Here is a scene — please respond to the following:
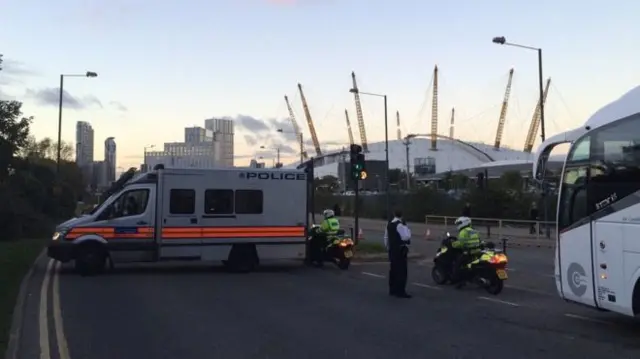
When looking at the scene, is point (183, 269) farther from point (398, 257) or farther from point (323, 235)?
point (398, 257)

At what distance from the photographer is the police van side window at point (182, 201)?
752 inches

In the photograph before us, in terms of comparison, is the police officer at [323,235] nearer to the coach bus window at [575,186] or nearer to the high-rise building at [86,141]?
the coach bus window at [575,186]

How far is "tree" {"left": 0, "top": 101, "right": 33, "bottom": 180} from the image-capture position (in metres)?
31.9

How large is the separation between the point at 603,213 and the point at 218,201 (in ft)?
36.5

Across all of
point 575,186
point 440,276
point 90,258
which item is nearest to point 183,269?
point 90,258

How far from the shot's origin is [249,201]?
65.3 feet

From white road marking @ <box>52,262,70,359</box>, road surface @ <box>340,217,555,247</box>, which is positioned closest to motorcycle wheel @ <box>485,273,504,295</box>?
white road marking @ <box>52,262,70,359</box>

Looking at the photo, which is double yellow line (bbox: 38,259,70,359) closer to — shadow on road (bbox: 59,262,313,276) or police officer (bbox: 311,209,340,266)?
shadow on road (bbox: 59,262,313,276)

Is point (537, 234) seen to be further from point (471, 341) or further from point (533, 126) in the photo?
point (533, 126)

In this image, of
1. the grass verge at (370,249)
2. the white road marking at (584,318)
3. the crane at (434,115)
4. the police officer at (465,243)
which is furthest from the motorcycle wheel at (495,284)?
the crane at (434,115)

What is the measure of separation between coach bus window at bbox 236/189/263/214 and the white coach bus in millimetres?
9744

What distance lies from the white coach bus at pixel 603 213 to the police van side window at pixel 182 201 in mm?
10272

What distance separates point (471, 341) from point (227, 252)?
10.7m

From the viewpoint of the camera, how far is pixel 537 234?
3450cm
